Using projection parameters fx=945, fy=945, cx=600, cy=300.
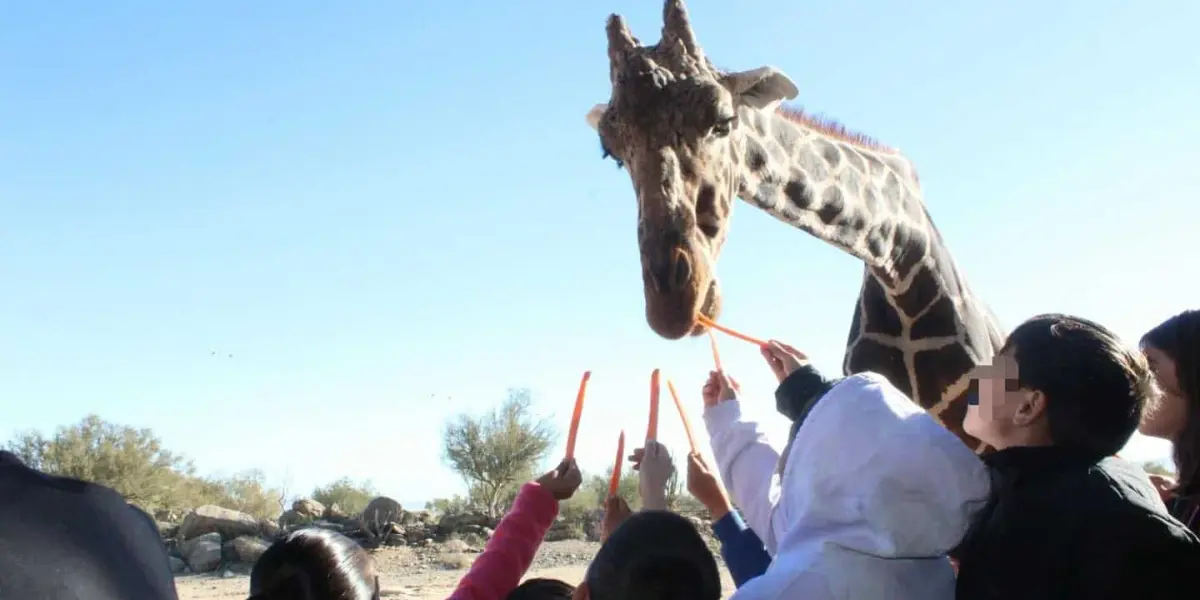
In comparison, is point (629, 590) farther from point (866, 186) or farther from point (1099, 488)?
point (866, 186)

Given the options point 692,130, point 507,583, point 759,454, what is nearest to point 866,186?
point 692,130

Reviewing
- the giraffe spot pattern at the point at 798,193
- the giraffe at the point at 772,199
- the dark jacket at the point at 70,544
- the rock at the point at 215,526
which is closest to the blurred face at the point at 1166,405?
the giraffe at the point at 772,199

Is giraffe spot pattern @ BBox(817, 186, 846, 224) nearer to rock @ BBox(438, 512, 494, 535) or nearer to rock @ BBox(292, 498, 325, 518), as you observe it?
rock @ BBox(438, 512, 494, 535)

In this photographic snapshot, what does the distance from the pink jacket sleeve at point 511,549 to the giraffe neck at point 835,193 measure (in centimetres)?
220

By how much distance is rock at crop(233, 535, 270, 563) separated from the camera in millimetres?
16234

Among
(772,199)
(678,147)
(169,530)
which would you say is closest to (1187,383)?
(678,147)

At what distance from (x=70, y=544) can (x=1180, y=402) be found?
2.61m

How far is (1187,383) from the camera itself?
2525 mm

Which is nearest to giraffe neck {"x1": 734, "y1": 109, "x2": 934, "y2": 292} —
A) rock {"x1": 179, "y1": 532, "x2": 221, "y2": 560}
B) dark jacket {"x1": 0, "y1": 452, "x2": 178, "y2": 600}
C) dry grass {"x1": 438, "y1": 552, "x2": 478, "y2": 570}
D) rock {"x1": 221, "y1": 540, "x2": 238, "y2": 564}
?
Result: dark jacket {"x1": 0, "y1": 452, "x2": 178, "y2": 600}

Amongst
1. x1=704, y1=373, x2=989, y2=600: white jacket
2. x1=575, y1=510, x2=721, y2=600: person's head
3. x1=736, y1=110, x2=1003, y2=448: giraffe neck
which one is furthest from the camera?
x1=736, y1=110, x2=1003, y2=448: giraffe neck

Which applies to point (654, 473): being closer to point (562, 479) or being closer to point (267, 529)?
point (562, 479)

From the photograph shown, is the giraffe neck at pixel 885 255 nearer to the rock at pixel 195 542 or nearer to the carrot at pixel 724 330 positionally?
the carrot at pixel 724 330

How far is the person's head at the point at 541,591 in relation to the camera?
6.67 feet

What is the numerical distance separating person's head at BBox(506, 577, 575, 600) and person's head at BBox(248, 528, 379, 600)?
12.6 inches
